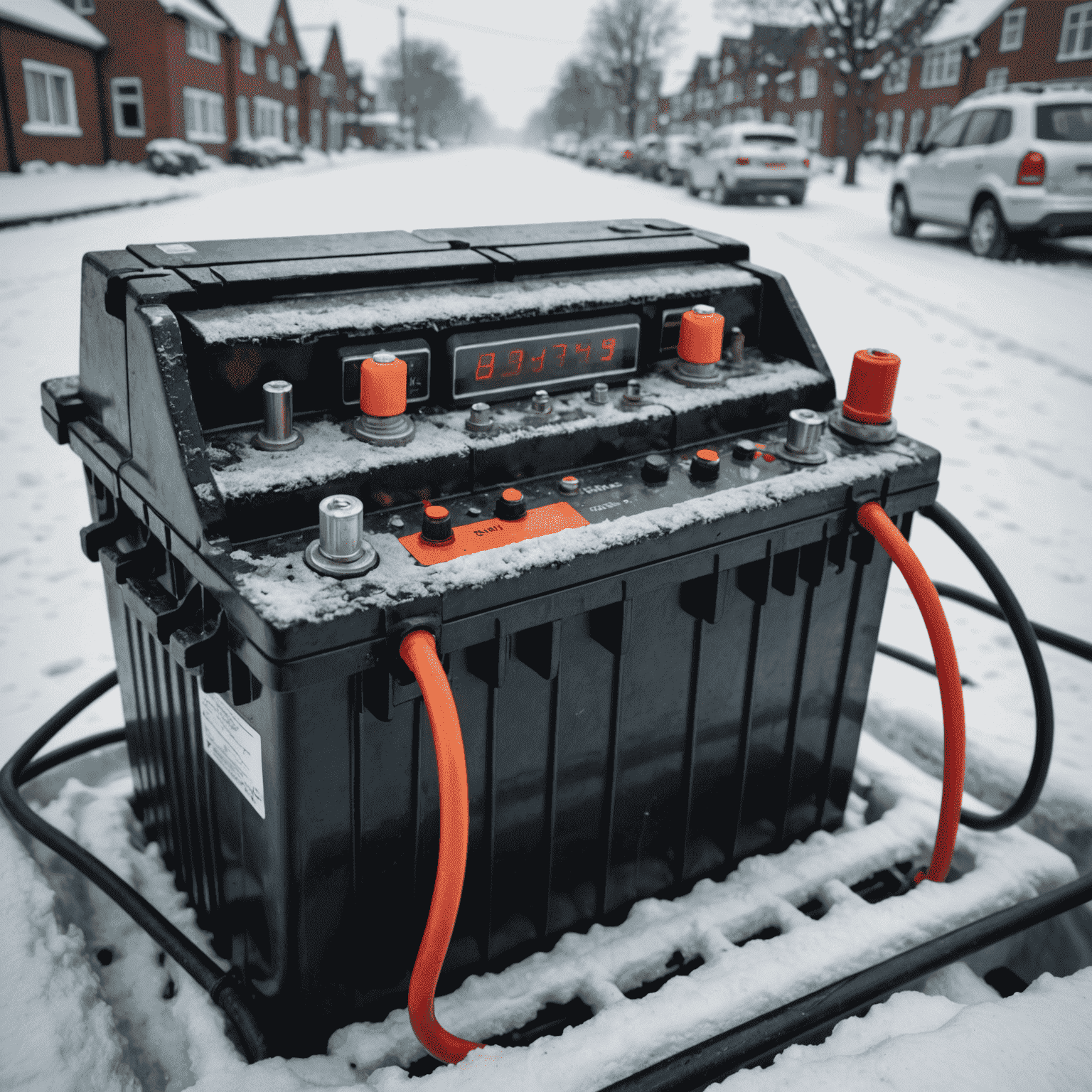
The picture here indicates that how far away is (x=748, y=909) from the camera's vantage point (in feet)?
4.77

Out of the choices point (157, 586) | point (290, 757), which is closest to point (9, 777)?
point (157, 586)

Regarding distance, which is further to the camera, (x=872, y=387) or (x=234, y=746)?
(x=872, y=387)

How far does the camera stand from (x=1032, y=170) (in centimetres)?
708

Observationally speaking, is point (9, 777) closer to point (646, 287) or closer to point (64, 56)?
point (646, 287)

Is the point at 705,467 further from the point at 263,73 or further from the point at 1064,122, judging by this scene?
the point at 263,73

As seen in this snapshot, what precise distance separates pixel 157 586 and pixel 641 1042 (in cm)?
89

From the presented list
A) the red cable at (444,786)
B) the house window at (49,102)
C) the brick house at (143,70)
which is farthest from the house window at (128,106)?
the red cable at (444,786)

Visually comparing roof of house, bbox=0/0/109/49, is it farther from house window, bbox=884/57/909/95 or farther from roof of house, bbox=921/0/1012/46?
house window, bbox=884/57/909/95

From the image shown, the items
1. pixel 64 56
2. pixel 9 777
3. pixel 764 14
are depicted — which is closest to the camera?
pixel 9 777

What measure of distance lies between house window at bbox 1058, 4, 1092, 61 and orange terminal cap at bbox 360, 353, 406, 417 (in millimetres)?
25563

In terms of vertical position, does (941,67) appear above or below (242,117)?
above

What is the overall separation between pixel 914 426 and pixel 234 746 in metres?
3.93

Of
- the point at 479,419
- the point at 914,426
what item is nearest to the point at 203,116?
the point at 914,426

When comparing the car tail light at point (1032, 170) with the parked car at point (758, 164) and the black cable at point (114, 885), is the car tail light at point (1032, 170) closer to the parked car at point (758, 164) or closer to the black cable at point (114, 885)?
the parked car at point (758, 164)
